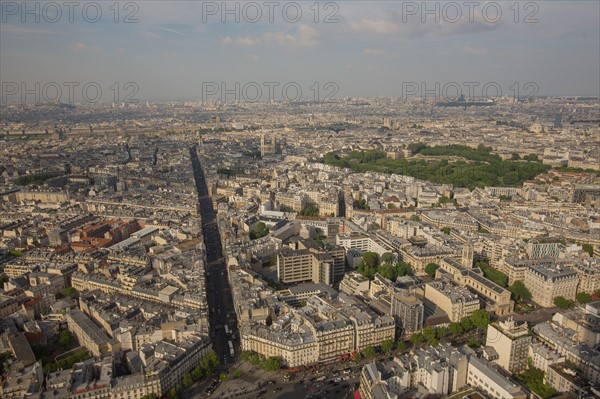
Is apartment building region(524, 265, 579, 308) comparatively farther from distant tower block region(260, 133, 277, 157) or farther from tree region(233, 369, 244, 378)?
distant tower block region(260, 133, 277, 157)

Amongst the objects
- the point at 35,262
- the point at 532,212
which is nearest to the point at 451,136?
the point at 532,212

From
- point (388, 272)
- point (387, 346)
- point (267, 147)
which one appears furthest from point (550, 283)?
point (267, 147)

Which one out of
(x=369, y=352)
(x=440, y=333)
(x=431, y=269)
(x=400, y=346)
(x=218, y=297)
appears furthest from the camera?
(x=431, y=269)

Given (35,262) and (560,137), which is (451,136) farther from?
(35,262)

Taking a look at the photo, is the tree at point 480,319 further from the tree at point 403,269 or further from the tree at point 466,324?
the tree at point 403,269

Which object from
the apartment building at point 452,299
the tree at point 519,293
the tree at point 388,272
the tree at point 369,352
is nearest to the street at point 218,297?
the tree at point 369,352

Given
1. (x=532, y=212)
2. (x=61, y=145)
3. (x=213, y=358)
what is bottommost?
(x=213, y=358)

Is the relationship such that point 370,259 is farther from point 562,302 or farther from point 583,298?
point 583,298
